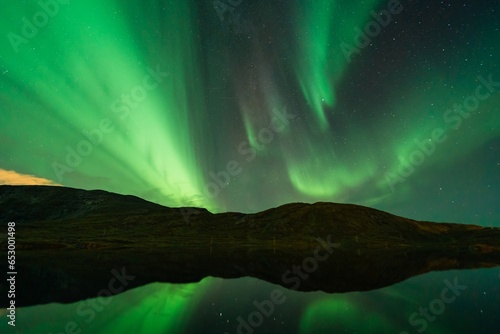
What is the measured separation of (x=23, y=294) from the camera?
32.2m

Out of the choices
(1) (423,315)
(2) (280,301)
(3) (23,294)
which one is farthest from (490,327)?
(3) (23,294)

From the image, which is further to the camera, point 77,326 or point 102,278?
point 102,278

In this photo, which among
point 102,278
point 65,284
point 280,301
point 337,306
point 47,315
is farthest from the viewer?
point 102,278

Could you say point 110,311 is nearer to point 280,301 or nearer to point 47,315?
point 47,315

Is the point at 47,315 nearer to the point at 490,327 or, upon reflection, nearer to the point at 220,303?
the point at 220,303

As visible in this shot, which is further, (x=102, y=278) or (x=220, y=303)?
(x=102, y=278)

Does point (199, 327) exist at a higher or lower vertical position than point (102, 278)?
lower

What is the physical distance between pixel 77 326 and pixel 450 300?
28.9 m

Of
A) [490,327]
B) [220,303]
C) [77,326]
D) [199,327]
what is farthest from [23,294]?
[490,327]

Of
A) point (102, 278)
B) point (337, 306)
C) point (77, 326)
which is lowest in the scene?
point (77, 326)

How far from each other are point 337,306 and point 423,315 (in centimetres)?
594

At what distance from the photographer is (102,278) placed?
43719 millimetres

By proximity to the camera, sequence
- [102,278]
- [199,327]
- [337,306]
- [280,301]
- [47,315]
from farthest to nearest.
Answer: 1. [102,278]
2. [280,301]
3. [337,306]
4. [47,315]
5. [199,327]

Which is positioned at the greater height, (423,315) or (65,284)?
(65,284)
